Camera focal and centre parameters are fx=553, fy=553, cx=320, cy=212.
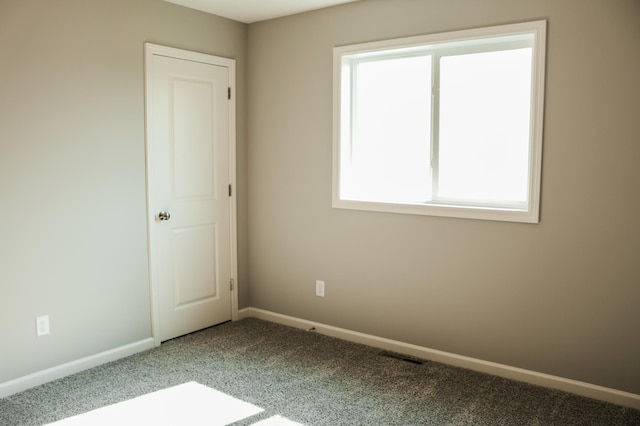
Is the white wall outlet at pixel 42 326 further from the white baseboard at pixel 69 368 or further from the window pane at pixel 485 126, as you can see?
the window pane at pixel 485 126

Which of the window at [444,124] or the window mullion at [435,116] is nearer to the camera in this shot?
the window at [444,124]

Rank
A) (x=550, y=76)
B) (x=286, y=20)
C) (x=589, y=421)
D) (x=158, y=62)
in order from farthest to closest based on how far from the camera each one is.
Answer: (x=286, y=20), (x=158, y=62), (x=550, y=76), (x=589, y=421)

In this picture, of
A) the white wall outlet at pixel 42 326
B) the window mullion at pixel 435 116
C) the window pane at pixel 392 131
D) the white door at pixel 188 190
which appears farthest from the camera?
the white door at pixel 188 190

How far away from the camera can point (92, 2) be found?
3.38m

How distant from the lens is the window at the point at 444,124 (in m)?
3.29

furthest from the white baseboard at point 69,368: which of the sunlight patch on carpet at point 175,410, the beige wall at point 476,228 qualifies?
the beige wall at point 476,228

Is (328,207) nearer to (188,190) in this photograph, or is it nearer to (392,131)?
(392,131)

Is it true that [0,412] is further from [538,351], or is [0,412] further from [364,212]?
[538,351]

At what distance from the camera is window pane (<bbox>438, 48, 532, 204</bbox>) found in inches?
131

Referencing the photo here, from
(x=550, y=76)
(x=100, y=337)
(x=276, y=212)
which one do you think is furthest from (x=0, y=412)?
(x=550, y=76)

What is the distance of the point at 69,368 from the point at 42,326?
0.32 meters

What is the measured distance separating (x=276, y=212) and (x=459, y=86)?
1.71 metres

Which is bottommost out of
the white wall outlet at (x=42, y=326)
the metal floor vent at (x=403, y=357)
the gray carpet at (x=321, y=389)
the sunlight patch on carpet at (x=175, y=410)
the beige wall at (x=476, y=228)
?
the sunlight patch on carpet at (x=175, y=410)

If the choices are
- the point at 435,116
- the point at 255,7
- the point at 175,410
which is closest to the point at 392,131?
the point at 435,116
